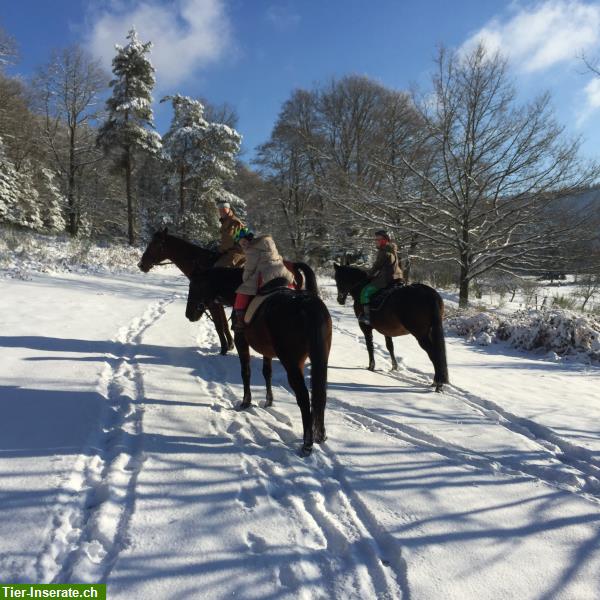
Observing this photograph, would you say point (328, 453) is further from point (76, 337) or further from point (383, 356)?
point (76, 337)

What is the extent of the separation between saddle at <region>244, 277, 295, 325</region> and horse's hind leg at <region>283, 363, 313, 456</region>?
80 cm

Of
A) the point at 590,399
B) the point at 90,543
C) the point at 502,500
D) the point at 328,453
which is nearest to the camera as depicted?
the point at 90,543

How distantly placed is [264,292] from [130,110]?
2819 centimetres

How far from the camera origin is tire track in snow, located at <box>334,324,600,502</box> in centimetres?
333

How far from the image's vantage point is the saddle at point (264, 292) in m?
4.31

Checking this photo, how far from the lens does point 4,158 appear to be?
75.5 ft

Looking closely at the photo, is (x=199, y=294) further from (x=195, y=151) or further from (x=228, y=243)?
(x=195, y=151)

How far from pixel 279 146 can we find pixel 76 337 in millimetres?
21695

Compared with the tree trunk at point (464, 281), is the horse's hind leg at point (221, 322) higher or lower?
lower

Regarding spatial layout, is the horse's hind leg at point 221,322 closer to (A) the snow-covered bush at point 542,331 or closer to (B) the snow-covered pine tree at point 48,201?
(A) the snow-covered bush at point 542,331

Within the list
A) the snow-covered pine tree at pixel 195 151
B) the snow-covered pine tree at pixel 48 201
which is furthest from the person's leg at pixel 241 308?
the snow-covered pine tree at pixel 48 201

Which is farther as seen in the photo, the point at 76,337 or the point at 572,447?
the point at 76,337

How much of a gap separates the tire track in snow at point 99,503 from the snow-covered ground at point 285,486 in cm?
1

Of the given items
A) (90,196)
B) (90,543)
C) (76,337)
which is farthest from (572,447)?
(90,196)
